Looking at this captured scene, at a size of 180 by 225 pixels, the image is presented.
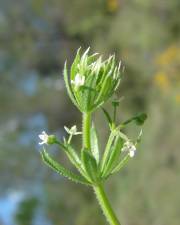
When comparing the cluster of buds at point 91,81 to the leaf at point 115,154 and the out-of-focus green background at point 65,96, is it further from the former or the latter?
the out-of-focus green background at point 65,96

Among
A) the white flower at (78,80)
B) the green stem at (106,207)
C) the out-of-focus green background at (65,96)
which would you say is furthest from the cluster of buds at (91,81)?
the out-of-focus green background at (65,96)

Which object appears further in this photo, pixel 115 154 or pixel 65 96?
pixel 65 96

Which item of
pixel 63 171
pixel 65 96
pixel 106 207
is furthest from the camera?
pixel 65 96

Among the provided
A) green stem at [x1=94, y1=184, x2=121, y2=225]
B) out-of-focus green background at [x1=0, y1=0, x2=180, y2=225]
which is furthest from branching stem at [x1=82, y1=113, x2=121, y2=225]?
out-of-focus green background at [x1=0, y1=0, x2=180, y2=225]

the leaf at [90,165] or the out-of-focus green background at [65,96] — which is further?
the out-of-focus green background at [65,96]

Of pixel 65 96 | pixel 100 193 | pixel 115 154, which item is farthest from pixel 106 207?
pixel 65 96

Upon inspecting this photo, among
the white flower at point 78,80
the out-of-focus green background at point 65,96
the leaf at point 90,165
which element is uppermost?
the out-of-focus green background at point 65,96

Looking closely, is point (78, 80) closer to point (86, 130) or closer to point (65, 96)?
point (86, 130)
